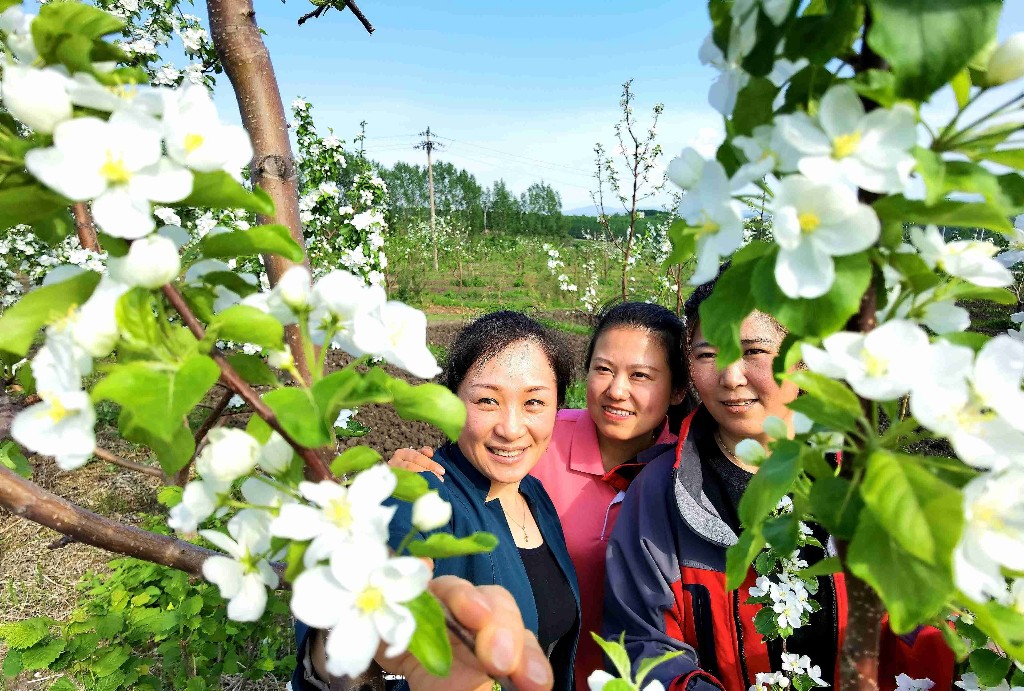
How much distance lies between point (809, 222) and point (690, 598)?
1505 mm

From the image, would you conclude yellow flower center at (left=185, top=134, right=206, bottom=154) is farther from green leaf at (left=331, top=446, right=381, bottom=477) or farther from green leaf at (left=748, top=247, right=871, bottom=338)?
green leaf at (left=748, top=247, right=871, bottom=338)

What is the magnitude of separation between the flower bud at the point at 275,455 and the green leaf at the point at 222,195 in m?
0.22

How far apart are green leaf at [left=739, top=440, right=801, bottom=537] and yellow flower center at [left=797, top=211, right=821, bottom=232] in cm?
19

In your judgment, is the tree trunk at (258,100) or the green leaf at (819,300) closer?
the green leaf at (819,300)

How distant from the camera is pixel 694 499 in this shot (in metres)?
1.75

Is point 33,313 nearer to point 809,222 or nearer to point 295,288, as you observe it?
point 295,288

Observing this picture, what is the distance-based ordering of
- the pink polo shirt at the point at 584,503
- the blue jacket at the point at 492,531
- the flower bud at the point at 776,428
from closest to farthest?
the flower bud at the point at 776,428 → the blue jacket at the point at 492,531 → the pink polo shirt at the point at 584,503

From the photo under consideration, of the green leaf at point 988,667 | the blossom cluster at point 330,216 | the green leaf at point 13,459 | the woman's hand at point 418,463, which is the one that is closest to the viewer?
the green leaf at point 988,667

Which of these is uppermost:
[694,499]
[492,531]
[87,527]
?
[87,527]

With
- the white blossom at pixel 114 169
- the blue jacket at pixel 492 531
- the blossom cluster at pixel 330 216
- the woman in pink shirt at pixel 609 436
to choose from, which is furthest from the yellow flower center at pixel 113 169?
the blossom cluster at pixel 330 216

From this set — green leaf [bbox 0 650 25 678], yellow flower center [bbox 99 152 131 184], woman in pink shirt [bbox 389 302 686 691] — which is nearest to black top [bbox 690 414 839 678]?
woman in pink shirt [bbox 389 302 686 691]

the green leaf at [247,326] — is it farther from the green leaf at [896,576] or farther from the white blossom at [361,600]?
the green leaf at [896,576]

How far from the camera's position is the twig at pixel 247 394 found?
537 millimetres

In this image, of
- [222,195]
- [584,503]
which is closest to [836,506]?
[222,195]
